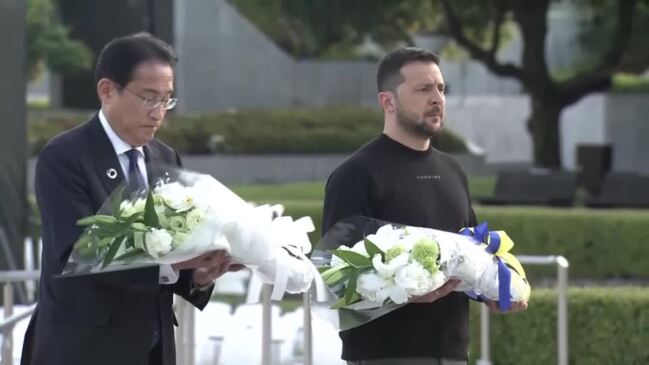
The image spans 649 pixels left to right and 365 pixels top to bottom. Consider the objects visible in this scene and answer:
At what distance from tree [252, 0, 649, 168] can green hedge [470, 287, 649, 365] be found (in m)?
13.5

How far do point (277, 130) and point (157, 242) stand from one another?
64.8 feet

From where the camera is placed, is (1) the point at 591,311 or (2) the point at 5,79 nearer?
(1) the point at 591,311

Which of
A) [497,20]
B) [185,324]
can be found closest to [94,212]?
[185,324]

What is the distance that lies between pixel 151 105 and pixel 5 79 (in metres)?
6.26

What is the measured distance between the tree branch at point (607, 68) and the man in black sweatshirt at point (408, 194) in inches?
666

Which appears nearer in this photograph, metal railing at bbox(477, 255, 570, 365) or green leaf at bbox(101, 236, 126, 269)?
green leaf at bbox(101, 236, 126, 269)

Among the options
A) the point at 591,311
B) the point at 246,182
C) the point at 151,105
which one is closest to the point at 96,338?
the point at 151,105

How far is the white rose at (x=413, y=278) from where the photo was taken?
3.76 m

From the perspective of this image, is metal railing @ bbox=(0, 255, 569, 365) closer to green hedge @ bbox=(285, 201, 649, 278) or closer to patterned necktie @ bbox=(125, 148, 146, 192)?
patterned necktie @ bbox=(125, 148, 146, 192)

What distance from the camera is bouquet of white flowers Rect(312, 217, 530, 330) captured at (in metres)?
3.79

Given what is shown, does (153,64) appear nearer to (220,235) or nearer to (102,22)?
(220,235)

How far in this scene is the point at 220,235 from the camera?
3480 mm

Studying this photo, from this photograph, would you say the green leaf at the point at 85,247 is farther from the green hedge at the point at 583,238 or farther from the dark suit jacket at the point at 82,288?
the green hedge at the point at 583,238

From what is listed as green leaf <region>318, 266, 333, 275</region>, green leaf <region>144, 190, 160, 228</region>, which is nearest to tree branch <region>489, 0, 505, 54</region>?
green leaf <region>318, 266, 333, 275</region>
